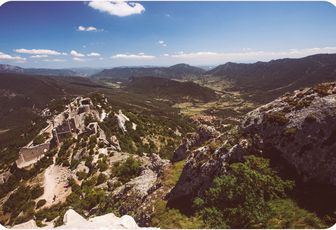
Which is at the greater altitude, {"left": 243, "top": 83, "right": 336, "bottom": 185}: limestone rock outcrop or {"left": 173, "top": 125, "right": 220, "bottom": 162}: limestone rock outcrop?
{"left": 243, "top": 83, "right": 336, "bottom": 185}: limestone rock outcrop

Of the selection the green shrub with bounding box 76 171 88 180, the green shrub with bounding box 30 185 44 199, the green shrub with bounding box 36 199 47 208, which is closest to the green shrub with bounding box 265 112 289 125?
the green shrub with bounding box 76 171 88 180

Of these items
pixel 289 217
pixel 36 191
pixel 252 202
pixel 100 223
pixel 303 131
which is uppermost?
pixel 303 131

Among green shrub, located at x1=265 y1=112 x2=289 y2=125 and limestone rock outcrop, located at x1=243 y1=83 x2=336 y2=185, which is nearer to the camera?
limestone rock outcrop, located at x1=243 y1=83 x2=336 y2=185

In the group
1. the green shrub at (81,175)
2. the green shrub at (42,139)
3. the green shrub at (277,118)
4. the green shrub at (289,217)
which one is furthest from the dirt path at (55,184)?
the green shrub at (289,217)

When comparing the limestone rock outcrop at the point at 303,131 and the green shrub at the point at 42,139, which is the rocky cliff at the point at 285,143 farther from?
the green shrub at the point at 42,139

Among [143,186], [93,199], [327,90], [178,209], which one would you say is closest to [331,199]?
[327,90]

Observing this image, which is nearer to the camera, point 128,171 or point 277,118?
point 277,118

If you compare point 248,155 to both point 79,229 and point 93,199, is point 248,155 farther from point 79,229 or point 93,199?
point 93,199

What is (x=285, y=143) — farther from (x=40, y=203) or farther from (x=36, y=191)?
(x=36, y=191)

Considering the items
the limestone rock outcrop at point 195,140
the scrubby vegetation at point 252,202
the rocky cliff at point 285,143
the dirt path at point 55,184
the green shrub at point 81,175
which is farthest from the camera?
the green shrub at point 81,175

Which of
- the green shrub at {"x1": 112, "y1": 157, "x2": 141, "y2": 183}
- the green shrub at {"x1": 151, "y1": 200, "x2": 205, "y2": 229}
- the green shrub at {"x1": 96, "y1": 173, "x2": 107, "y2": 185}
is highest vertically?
the green shrub at {"x1": 151, "y1": 200, "x2": 205, "y2": 229}

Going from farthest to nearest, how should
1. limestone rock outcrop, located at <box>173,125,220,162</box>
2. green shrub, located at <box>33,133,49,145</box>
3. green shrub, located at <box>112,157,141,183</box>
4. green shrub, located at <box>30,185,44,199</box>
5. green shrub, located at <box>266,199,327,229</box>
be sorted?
green shrub, located at <box>33,133,49,145</box> < green shrub, located at <box>30,185,44,199</box> < green shrub, located at <box>112,157,141,183</box> < limestone rock outcrop, located at <box>173,125,220,162</box> < green shrub, located at <box>266,199,327,229</box>

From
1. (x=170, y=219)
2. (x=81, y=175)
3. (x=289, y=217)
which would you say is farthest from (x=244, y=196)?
(x=81, y=175)

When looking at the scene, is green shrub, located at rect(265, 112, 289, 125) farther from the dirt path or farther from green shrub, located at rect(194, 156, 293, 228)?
the dirt path
